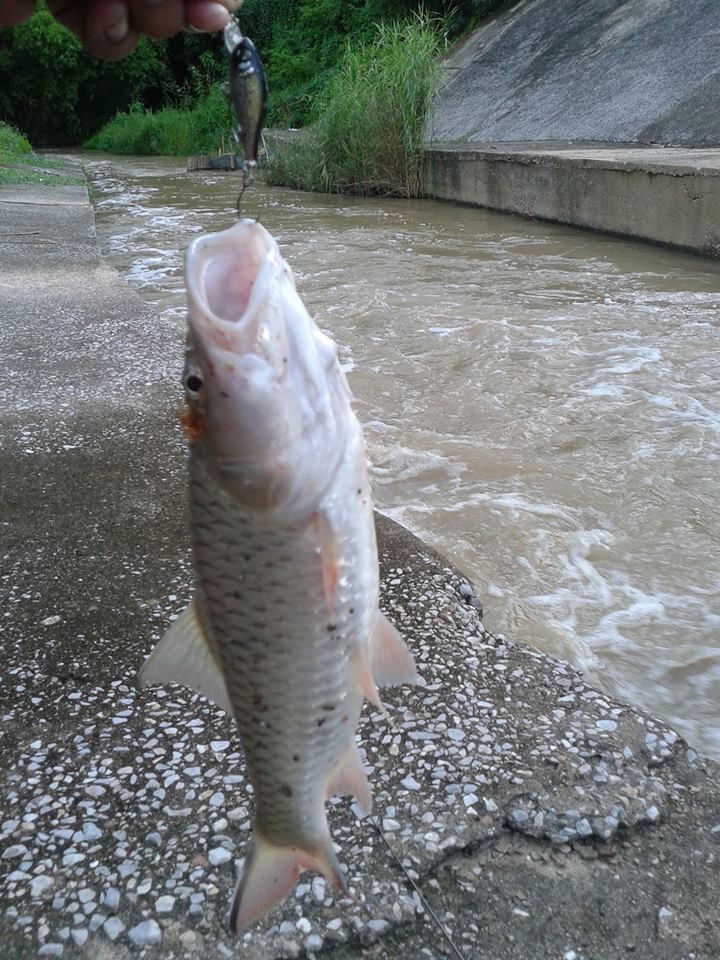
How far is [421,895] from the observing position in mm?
1845

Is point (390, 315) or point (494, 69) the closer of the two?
point (390, 315)

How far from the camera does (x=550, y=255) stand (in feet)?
32.5

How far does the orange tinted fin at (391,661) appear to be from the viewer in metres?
1.49

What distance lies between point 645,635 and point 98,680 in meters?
1.86

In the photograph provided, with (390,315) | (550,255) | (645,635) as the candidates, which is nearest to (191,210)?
(550,255)

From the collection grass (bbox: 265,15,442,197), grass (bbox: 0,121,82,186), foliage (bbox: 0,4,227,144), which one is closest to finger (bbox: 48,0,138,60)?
grass (bbox: 265,15,442,197)

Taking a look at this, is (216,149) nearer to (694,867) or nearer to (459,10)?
(459,10)

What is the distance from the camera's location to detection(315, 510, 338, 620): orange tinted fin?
1.30 m

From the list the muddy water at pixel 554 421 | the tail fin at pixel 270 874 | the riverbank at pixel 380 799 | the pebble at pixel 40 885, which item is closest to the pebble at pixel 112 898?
the riverbank at pixel 380 799

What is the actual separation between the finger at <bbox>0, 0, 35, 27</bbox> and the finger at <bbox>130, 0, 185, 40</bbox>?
0.41m

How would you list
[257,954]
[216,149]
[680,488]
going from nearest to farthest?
[257,954] → [680,488] → [216,149]

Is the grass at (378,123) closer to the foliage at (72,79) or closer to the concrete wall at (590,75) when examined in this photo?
the concrete wall at (590,75)

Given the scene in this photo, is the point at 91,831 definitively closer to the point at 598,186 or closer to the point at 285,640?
the point at 285,640

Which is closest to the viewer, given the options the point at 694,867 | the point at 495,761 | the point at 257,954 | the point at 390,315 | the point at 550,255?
the point at 257,954
